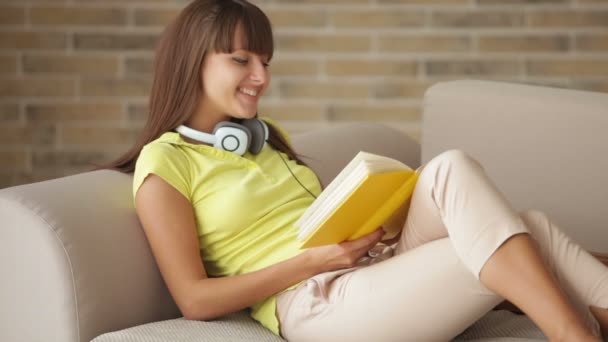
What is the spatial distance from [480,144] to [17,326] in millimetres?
1293

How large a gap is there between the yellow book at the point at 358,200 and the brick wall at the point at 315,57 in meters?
1.91

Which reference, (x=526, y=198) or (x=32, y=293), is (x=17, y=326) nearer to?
(x=32, y=293)

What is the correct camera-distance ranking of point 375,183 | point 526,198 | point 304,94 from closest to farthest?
point 375,183
point 526,198
point 304,94

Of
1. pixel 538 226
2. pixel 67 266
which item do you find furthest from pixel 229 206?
pixel 538 226

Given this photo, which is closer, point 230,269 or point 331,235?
point 331,235

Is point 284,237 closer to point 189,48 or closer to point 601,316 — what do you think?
point 189,48

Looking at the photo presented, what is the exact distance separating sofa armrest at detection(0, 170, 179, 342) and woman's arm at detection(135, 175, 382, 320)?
0.06 m

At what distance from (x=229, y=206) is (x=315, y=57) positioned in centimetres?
183

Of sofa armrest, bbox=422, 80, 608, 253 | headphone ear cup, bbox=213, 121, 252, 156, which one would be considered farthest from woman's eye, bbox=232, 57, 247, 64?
sofa armrest, bbox=422, 80, 608, 253

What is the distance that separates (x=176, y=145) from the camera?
6.17 ft

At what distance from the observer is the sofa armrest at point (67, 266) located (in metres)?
1.62

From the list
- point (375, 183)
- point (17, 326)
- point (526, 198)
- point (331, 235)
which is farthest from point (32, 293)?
point (526, 198)

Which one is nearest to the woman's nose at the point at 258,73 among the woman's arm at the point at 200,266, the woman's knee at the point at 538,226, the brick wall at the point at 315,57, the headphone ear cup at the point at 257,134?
the headphone ear cup at the point at 257,134

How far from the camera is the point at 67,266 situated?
161 centimetres
